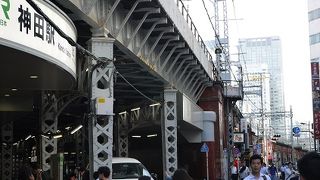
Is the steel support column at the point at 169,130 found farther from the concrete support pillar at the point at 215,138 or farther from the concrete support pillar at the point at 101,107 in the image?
the concrete support pillar at the point at 215,138

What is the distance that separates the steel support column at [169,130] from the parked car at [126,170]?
8205 mm

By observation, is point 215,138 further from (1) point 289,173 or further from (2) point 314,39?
(2) point 314,39

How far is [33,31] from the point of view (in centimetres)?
1011

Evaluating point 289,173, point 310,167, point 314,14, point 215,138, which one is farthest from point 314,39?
point 310,167

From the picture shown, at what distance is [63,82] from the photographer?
47.3 feet

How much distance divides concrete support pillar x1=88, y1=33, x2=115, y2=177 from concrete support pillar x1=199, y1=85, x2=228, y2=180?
25.4 m

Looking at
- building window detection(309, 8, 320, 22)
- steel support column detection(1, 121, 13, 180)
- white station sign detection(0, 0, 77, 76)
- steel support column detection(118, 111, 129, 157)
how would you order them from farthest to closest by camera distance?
building window detection(309, 8, 320, 22) → steel support column detection(118, 111, 129, 157) → steel support column detection(1, 121, 13, 180) → white station sign detection(0, 0, 77, 76)

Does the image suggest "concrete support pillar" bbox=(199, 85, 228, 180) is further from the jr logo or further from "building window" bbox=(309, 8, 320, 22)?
"building window" bbox=(309, 8, 320, 22)

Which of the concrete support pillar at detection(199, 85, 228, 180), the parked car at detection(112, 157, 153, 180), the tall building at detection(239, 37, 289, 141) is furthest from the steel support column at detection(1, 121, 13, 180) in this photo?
the tall building at detection(239, 37, 289, 141)

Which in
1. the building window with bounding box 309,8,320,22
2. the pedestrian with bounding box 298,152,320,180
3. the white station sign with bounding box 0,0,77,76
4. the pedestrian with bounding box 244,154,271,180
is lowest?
the pedestrian with bounding box 244,154,271,180

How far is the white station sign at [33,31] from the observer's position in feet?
29.9

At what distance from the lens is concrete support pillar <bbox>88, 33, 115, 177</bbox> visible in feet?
47.8

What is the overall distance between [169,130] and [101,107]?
1199 centimetres

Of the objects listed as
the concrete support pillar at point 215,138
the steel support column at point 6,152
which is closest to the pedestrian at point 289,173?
the concrete support pillar at point 215,138
